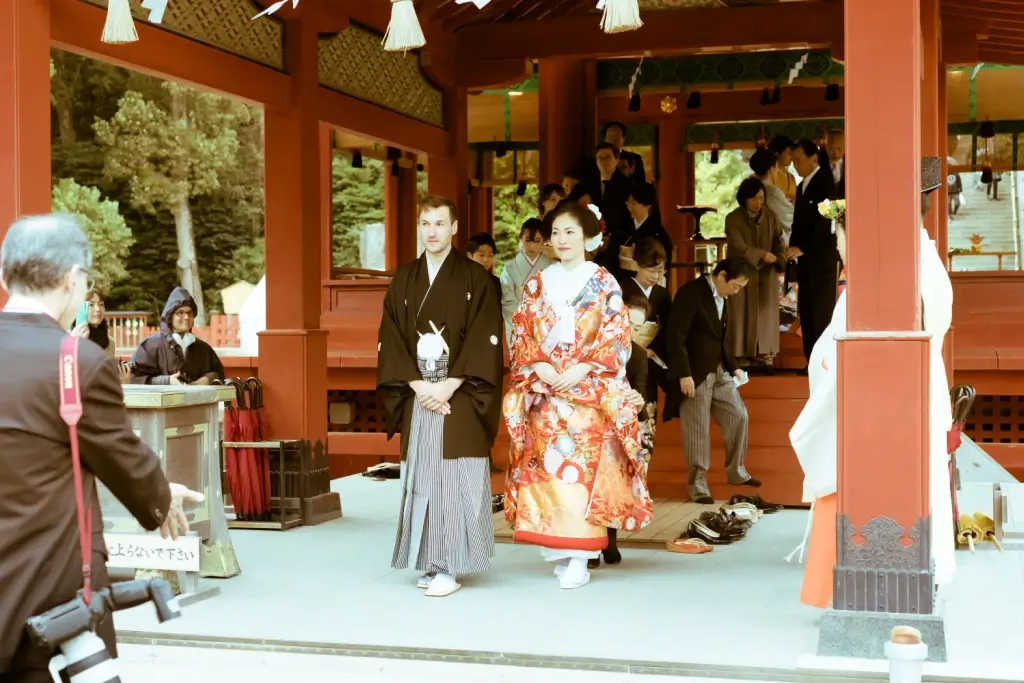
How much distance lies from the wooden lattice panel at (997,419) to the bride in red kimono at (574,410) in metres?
5.97

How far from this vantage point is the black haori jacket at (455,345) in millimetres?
5832

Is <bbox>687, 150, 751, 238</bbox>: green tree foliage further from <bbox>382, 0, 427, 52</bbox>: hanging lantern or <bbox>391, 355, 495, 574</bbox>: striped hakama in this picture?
<bbox>391, 355, 495, 574</bbox>: striped hakama

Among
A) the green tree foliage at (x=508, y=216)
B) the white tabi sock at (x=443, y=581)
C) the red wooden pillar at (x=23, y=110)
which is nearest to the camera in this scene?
the red wooden pillar at (x=23, y=110)

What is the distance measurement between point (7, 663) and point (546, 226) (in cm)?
518

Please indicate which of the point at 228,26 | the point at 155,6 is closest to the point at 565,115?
the point at 228,26

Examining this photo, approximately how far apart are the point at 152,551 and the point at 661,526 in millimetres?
3189

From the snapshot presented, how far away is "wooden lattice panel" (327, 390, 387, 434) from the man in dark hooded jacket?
3.93 metres

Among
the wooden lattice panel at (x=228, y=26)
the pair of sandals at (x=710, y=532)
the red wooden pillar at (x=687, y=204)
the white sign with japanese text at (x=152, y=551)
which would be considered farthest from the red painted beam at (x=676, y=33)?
the white sign with japanese text at (x=152, y=551)

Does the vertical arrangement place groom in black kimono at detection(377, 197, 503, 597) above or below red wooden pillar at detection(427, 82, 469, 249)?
below

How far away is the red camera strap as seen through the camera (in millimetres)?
2502

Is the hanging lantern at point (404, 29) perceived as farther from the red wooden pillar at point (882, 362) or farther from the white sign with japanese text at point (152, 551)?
the white sign with japanese text at point (152, 551)

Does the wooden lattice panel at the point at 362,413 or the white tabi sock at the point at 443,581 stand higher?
the wooden lattice panel at the point at 362,413

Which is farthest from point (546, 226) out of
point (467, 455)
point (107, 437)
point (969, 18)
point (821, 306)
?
point (107, 437)

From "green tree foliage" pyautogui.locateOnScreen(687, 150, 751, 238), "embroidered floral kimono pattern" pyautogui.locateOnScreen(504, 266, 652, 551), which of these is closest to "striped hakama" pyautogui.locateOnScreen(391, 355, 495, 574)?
"embroidered floral kimono pattern" pyautogui.locateOnScreen(504, 266, 652, 551)
